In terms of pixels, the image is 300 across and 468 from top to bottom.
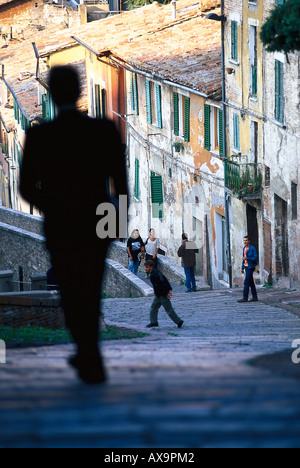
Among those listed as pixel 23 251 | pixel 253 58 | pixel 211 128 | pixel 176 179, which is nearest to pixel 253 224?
pixel 211 128

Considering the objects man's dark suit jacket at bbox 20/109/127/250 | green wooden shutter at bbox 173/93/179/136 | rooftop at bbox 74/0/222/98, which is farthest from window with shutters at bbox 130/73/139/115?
man's dark suit jacket at bbox 20/109/127/250

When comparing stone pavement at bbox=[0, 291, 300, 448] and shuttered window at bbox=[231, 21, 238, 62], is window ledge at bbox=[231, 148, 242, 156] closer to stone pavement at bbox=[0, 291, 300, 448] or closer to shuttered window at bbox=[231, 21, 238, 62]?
shuttered window at bbox=[231, 21, 238, 62]

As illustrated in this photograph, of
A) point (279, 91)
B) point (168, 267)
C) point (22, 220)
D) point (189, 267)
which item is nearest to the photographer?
point (279, 91)

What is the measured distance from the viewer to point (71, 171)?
19.6 feet

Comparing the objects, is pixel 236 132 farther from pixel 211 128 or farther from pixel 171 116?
pixel 171 116

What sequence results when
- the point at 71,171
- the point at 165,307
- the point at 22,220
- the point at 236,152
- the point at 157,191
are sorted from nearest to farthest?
the point at 71,171 → the point at 165,307 → the point at 236,152 → the point at 157,191 → the point at 22,220

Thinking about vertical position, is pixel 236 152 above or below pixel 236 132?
below

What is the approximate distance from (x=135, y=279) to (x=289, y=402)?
1749 centimetres

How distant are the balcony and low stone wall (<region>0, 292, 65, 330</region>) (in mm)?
12905

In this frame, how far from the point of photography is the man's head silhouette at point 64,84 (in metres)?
5.77

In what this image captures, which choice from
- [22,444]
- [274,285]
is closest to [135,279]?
[274,285]

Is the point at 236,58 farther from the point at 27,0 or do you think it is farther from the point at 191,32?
the point at 27,0

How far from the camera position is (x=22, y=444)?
178 inches

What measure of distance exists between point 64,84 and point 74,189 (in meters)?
0.62
